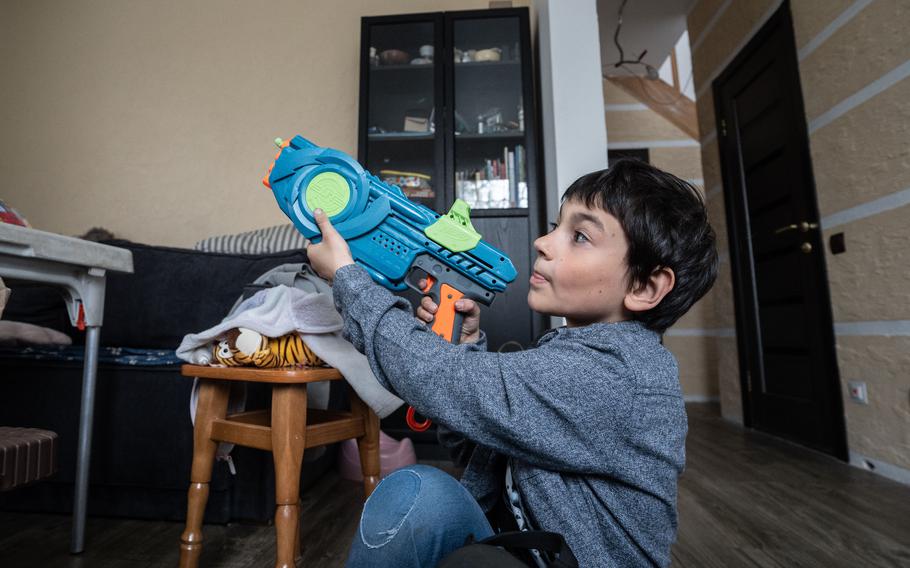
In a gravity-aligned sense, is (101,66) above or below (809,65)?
above

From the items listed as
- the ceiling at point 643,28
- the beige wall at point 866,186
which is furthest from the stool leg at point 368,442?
the ceiling at point 643,28

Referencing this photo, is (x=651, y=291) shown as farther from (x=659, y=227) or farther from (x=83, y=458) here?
(x=83, y=458)

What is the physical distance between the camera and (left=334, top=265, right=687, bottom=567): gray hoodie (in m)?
0.54

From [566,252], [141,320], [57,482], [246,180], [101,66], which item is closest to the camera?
[566,252]

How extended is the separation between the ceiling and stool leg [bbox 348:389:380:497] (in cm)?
336

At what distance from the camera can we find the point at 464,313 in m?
0.86

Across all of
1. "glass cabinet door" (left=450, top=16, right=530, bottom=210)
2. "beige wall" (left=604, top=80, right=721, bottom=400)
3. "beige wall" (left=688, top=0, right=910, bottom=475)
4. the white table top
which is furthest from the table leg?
"beige wall" (left=604, top=80, right=721, bottom=400)

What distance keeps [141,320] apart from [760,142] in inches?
115

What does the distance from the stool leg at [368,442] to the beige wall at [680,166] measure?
2.98 meters

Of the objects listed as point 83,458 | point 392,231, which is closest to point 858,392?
point 392,231

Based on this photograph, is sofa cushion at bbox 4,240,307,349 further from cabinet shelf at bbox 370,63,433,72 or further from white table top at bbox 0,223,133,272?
cabinet shelf at bbox 370,63,433,72

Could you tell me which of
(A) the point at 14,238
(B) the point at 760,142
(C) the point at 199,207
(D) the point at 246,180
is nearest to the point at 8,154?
(C) the point at 199,207

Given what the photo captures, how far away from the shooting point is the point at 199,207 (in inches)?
105

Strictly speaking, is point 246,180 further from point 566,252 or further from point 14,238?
point 566,252
